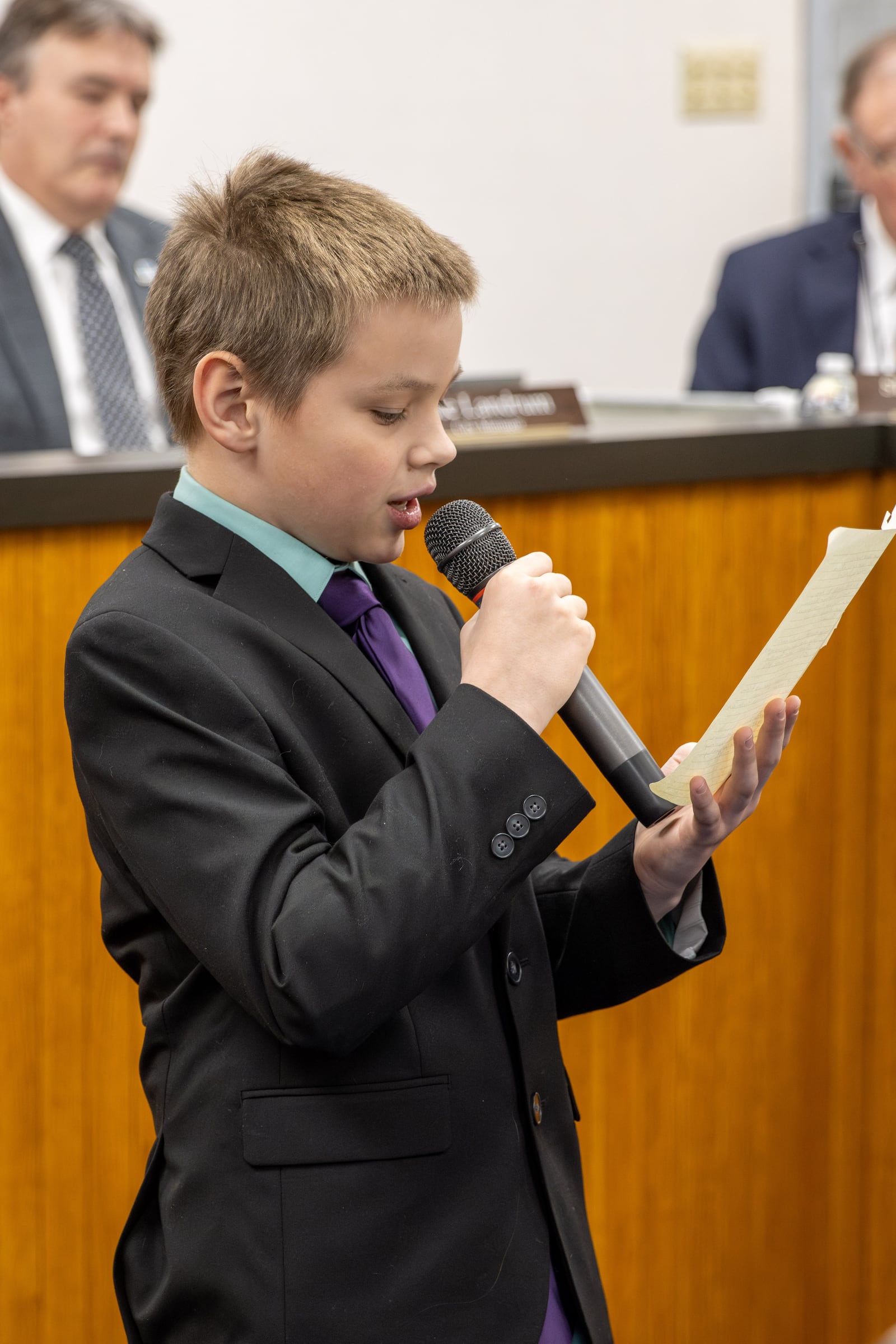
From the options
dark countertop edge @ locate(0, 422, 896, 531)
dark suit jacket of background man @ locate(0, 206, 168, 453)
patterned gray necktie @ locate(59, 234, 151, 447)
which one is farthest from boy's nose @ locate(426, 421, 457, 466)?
patterned gray necktie @ locate(59, 234, 151, 447)

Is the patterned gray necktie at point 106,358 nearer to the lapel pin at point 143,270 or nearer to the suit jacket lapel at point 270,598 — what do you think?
the lapel pin at point 143,270

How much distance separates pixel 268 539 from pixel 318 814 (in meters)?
0.19

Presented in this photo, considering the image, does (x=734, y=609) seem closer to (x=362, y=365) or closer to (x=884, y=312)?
(x=362, y=365)

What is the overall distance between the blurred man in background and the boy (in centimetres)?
169

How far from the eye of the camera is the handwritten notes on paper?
2.95 feet

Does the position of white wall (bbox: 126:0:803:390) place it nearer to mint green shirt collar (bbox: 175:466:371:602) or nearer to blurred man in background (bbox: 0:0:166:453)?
blurred man in background (bbox: 0:0:166:453)

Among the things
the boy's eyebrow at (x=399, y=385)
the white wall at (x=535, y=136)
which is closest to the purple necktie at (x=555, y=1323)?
the boy's eyebrow at (x=399, y=385)

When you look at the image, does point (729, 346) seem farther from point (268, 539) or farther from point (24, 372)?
point (268, 539)

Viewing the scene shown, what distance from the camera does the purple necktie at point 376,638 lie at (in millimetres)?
1013

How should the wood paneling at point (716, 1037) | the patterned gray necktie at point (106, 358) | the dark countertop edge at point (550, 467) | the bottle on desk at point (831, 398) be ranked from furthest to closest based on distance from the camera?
the patterned gray necktie at point (106, 358) → the bottle on desk at point (831, 398) → the wood paneling at point (716, 1037) → the dark countertop edge at point (550, 467)

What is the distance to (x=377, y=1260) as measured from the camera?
3.07 feet

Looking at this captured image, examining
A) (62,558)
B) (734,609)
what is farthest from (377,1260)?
(734,609)

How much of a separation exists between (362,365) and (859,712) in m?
0.99

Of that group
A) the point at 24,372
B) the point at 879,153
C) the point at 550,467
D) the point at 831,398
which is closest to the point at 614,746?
the point at 550,467
